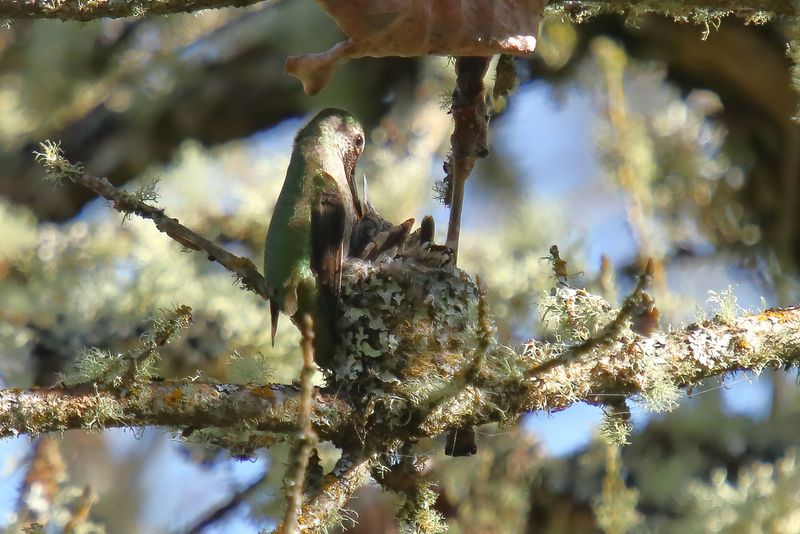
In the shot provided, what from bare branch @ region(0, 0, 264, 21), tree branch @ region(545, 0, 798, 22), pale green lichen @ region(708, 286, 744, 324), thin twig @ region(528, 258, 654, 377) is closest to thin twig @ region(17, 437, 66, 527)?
bare branch @ region(0, 0, 264, 21)

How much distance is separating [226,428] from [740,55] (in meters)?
5.37

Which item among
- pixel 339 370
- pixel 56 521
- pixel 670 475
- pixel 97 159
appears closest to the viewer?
pixel 339 370

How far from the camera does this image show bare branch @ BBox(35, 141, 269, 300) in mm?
2152

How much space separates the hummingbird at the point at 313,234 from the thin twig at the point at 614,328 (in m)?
0.81

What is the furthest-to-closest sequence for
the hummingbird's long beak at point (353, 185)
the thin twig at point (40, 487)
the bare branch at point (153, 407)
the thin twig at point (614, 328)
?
1. the hummingbird's long beak at point (353, 185)
2. the thin twig at point (40, 487)
3. the bare branch at point (153, 407)
4. the thin twig at point (614, 328)

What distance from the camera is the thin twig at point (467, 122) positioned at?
7.95ft

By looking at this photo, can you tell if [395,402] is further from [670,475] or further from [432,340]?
[670,475]

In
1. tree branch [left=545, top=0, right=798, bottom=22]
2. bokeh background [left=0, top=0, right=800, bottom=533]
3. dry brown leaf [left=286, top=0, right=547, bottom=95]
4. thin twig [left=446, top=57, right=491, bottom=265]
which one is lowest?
bokeh background [left=0, top=0, right=800, bottom=533]

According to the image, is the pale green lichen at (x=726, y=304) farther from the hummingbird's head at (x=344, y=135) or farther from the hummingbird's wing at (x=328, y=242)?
the hummingbird's head at (x=344, y=135)

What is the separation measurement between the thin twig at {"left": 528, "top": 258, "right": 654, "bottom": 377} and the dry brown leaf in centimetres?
57

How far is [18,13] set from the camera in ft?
6.53

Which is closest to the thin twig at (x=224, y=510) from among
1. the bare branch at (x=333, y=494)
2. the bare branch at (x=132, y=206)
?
the bare branch at (x=132, y=206)

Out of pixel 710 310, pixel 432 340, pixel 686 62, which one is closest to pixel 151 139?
pixel 686 62

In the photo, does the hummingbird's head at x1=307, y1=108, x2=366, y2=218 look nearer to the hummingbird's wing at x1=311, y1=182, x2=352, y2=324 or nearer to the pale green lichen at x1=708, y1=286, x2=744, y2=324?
the hummingbird's wing at x1=311, y1=182, x2=352, y2=324
